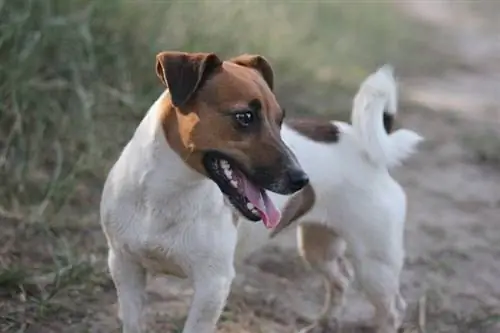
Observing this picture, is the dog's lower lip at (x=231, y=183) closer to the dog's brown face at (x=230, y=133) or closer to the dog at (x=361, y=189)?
the dog's brown face at (x=230, y=133)

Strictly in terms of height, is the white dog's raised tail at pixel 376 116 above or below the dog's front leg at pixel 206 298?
above

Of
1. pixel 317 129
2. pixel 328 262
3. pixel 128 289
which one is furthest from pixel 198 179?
pixel 328 262

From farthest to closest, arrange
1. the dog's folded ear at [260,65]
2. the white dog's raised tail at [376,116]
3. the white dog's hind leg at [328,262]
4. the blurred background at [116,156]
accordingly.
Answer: the blurred background at [116,156] → the white dog's hind leg at [328,262] → the white dog's raised tail at [376,116] → the dog's folded ear at [260,65]

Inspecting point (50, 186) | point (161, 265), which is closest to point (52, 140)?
point (50, 186)

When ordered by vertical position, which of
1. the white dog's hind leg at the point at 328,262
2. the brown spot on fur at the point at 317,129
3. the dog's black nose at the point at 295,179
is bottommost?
the white dog's hind leg at the point at 328,262

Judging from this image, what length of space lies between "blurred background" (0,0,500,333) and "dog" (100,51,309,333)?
939 millimetres

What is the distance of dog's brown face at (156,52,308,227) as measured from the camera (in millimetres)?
3453

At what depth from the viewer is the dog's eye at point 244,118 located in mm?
3486

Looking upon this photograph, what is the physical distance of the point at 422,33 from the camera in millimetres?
11180

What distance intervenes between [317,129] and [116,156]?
210cm

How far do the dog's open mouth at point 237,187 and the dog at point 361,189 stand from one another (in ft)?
2.10

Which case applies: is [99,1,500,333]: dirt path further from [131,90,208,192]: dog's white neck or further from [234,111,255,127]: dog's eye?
[234,111,255,127]: dog's eye

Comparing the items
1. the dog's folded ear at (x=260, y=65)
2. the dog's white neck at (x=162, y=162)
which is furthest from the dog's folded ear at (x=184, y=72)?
the dog's folded ear at (x=260, y=65)

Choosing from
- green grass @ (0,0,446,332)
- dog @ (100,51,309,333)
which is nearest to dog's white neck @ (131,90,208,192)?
dog @ (100,51,309,333)
